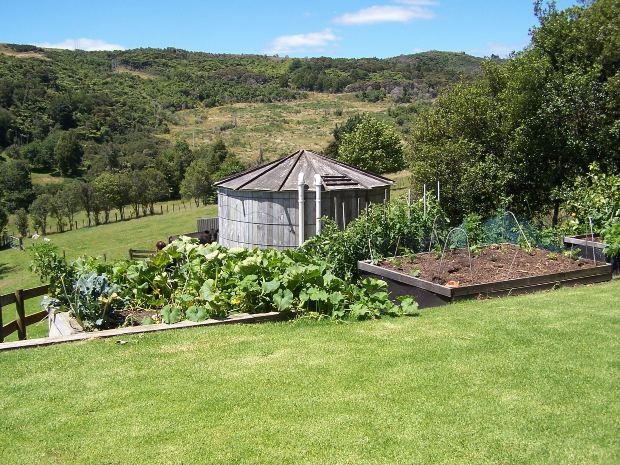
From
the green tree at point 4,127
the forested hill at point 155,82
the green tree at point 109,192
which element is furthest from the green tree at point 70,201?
the green tree at point 4,127

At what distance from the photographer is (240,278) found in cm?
663

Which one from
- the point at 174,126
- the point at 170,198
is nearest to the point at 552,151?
the point at 170,198

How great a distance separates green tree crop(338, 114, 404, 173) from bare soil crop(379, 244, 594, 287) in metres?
23.7

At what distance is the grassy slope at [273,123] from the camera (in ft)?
226

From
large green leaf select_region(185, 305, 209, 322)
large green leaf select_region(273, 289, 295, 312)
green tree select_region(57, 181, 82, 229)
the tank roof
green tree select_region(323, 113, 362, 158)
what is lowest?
green tree select_region(57, 181, 82, 229)

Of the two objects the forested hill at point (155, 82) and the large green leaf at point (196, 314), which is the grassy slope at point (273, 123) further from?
the large green leaf at point (196, 314)

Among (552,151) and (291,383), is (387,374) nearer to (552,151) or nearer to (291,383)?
(291,383)

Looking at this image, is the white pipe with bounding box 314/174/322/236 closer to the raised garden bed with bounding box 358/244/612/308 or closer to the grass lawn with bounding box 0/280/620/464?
the raised garden bed with bounding box 358/244/612/308

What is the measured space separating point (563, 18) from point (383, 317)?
11736 mm

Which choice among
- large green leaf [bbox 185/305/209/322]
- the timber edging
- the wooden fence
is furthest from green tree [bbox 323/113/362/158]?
large green leaf [bbox 185/305/209/322]

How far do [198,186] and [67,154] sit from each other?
22974 mm

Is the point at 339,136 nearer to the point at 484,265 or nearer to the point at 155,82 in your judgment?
the point at 484,265

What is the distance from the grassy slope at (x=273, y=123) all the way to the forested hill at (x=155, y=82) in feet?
13.7

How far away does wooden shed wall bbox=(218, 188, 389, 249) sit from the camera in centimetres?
1443
